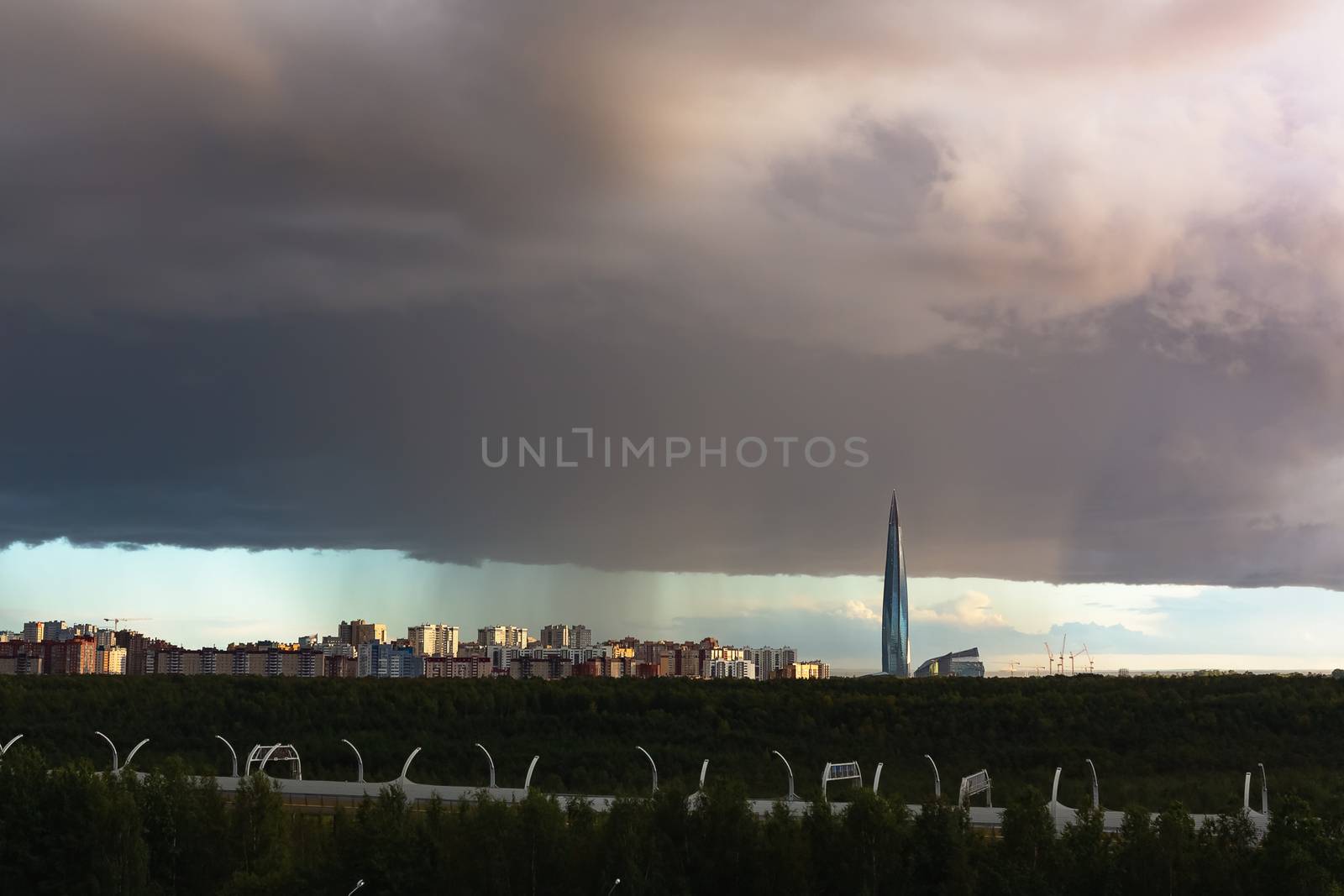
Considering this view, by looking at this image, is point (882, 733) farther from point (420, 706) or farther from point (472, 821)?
point (472, 821)

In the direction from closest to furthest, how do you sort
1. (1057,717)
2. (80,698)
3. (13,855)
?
1. (13,855)
2. (1057,717)
3. (80,698)

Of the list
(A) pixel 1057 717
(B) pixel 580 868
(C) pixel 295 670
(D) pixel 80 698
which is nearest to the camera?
(B) pixel 580 868

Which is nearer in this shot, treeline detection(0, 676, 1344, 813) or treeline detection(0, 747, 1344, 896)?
treeline detection(0, 747, 1344, 896)

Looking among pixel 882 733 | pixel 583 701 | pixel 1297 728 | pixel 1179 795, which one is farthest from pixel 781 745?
pixel 1297 728

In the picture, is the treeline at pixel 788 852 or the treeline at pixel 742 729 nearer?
the treeline at pixel 788 852

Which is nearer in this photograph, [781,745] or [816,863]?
[816,863]

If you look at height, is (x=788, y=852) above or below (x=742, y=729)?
below

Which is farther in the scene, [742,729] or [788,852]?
[742,729]
